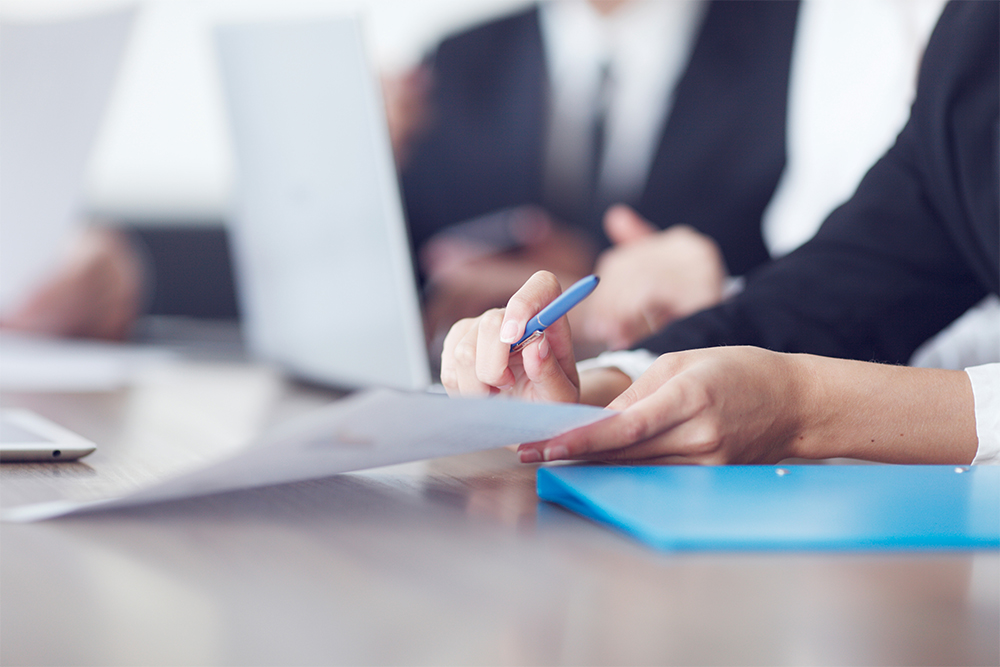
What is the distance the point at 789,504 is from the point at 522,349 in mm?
163

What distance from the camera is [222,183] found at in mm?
2676

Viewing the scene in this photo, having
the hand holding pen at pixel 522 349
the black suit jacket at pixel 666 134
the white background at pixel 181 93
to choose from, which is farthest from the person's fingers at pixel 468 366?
the white background at pixel 181 93

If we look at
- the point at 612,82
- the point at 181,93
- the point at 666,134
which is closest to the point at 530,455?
the point at 666,134

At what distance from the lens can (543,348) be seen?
18.1 inches

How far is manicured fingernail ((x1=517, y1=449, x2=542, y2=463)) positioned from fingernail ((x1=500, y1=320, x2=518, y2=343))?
56mm

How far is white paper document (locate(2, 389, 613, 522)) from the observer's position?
30cm

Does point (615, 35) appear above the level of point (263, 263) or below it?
above

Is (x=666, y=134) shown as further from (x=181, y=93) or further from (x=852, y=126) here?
(x=181, y=93)

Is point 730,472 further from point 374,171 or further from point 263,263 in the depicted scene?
point 263,263

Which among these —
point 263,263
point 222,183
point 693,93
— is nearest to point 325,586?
point 263,263

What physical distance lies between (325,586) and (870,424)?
1.07 ft

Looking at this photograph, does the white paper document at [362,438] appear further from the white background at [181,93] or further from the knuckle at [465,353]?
the white background at [181,93]

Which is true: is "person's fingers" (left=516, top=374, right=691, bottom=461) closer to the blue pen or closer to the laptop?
the blue pen

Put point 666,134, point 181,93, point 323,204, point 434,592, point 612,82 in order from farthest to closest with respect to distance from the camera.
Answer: point 181,93 → point 612,82 → point 666,134 → point 323,204 → point 434,592
